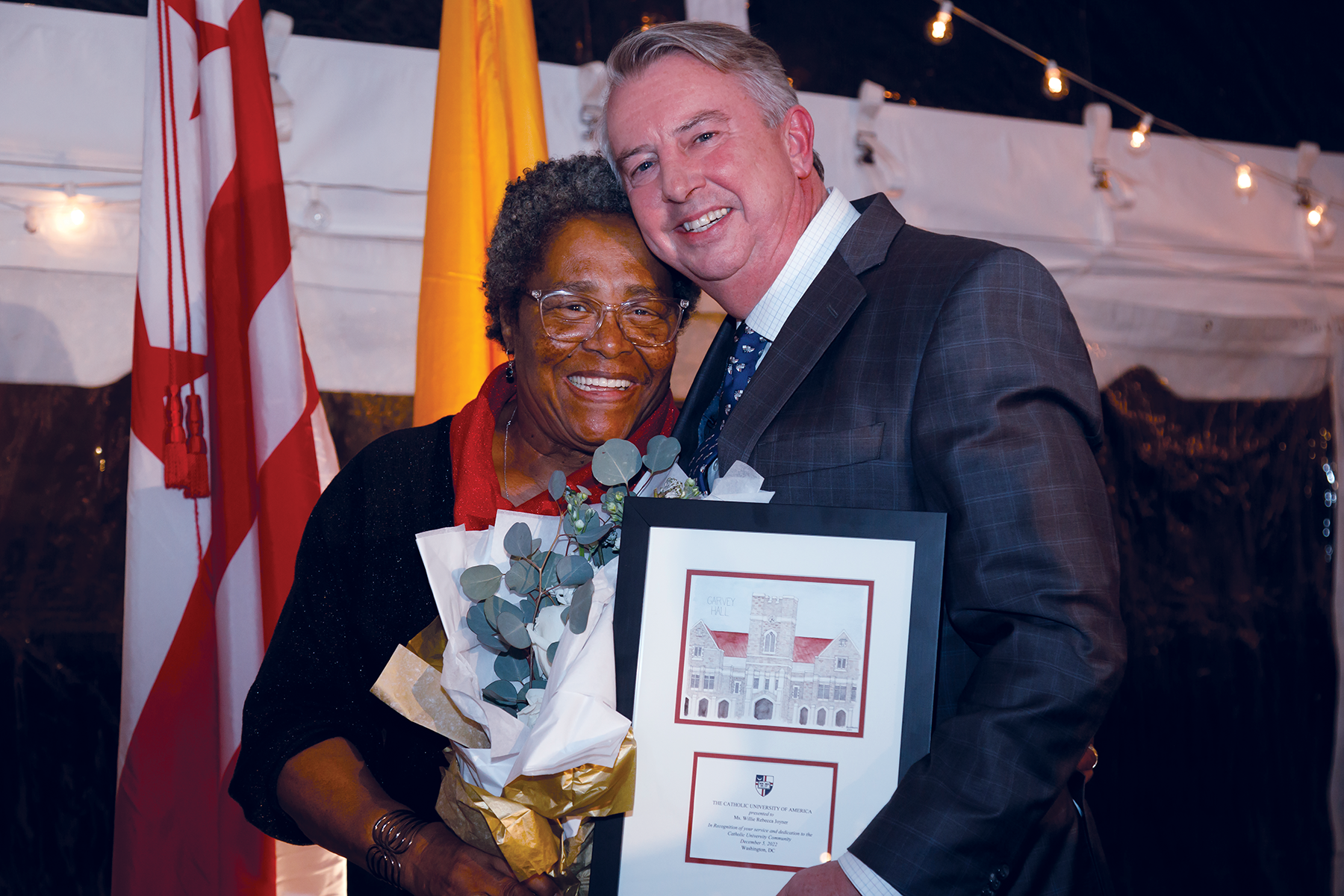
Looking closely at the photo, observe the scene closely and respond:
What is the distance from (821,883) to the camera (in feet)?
3.44

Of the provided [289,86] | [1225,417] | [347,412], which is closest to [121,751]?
[347,412]

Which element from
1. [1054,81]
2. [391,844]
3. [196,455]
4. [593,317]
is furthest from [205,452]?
[1054,81]

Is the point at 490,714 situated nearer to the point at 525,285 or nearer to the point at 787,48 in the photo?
the point at 525,285

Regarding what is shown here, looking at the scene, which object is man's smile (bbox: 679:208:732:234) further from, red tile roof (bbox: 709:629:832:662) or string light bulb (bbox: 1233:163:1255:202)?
string light bulb (bbox: 1233:163:1255:202)

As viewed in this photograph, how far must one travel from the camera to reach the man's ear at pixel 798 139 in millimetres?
1552

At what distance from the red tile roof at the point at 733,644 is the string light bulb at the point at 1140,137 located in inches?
119

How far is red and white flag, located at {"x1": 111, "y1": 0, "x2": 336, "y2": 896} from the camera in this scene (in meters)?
2.22

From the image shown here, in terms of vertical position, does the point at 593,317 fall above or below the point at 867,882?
above

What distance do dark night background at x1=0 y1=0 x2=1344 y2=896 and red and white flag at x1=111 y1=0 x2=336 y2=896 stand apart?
47.0 inches

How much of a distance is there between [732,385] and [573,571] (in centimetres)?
47

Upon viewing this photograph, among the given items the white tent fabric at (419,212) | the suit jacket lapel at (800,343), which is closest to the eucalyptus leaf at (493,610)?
the suit jacket lapel at (800,343)

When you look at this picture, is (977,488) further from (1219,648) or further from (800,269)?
(1219,648)

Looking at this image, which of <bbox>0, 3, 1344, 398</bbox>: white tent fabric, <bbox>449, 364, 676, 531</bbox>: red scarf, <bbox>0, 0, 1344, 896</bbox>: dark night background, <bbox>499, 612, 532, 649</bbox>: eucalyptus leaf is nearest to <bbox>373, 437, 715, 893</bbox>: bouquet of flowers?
<bbox>499, 612, 532, 649</bbox>: eucalyptus leaf

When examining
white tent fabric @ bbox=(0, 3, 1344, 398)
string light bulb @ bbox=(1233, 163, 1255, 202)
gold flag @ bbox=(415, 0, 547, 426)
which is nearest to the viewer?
gold flag @ bbox=(415, 0, 547, 426)
